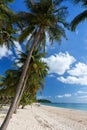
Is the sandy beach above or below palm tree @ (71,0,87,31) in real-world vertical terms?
below

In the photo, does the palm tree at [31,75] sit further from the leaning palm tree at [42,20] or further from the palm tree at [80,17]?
the palm tree at [80,17]

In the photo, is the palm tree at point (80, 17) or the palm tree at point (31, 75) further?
the palm tree at point (31, 75)

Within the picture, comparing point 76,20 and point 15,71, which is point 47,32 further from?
point 15,71

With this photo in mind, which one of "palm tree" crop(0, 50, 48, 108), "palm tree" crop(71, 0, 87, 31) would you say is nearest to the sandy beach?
"palm tree" crop(0, 50, 48, 108)

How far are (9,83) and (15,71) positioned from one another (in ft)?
8.21

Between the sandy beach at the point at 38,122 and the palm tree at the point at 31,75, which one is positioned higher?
the palm tree at the point at 31,75

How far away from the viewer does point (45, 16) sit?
13875mm

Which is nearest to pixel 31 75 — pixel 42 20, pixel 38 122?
pixel 38 122

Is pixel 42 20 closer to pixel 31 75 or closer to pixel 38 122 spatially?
pixel 38 122

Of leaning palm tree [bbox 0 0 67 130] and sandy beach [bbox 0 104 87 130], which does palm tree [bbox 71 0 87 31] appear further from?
sandy beach [bbox 0 104 87 130]

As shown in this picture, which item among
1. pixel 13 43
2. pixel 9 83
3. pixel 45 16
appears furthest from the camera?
pixel 9 83

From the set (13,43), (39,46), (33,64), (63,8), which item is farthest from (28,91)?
(63,8)

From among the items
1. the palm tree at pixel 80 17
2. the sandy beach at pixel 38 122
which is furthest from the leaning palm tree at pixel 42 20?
the sandy beach at pixel 38 122

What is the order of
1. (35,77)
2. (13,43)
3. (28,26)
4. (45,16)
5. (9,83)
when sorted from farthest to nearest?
(9,83) → (35,77) → (13,43) → (28,26) → (45,16)
